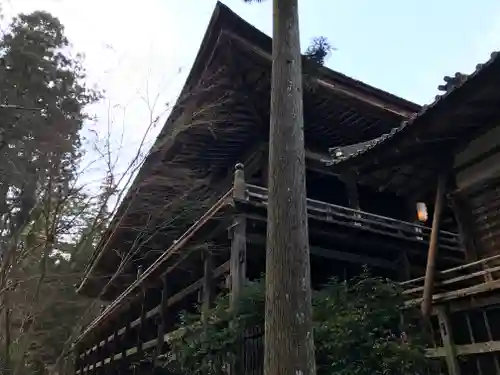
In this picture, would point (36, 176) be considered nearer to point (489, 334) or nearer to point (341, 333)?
point (341, 333)

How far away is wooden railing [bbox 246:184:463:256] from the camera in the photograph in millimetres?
8977

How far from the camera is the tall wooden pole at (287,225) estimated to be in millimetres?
3826

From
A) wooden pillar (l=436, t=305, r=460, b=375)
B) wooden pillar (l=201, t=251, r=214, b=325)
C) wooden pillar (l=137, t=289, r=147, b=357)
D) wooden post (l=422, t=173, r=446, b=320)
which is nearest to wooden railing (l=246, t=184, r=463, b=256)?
wooden pillar (l=201, t=251, r=214, b=325)

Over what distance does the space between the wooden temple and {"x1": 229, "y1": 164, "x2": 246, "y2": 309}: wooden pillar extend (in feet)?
0.07

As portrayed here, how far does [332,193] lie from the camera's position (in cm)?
1203

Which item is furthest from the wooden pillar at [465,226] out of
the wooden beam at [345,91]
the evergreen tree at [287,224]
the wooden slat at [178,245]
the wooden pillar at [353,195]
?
the wooden pillar at [353,195]

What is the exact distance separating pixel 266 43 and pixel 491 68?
4517 millimetres

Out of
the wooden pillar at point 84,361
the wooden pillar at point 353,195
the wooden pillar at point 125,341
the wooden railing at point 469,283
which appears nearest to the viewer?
the wooden railing at point 469,283

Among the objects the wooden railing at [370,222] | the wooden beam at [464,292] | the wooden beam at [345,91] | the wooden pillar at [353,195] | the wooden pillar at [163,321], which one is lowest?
the wooden beam at [464,292]

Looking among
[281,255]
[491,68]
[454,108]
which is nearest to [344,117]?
[454,108]

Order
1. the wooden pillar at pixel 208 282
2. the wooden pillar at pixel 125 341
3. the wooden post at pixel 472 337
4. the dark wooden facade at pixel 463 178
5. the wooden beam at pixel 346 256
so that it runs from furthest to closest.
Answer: the wooden pillar at pixel 125 341, the wooden pillar at pixel 208 282, the wooden beam at pixel 346 256, the wooden post at pixel 472 337, the dark wooden facade at pixel 463 178

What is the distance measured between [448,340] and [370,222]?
A: 3.56m

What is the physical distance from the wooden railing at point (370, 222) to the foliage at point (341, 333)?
2.56 m

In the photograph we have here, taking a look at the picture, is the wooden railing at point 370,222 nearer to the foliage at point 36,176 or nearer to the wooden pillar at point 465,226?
the wooden pillar at point 465,226
